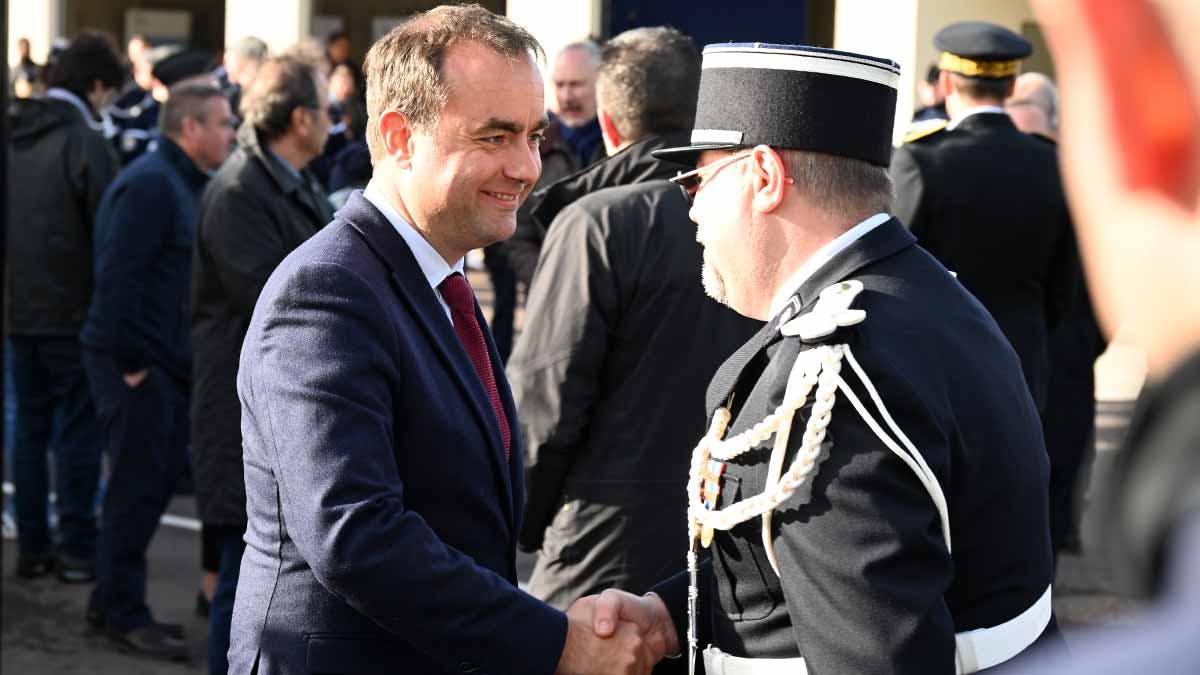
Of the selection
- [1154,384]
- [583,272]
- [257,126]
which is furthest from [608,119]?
[1154,384]

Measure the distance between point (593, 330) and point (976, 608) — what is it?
1756 mm

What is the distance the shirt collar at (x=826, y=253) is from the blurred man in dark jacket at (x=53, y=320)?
488cm

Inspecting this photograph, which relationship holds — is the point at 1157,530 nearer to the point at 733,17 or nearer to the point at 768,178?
the point at 768,178

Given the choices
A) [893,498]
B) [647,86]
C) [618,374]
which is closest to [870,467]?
[893,498]

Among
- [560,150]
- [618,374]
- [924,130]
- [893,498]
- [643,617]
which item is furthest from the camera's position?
[560,150]

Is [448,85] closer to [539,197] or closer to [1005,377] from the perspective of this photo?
[1005,377]

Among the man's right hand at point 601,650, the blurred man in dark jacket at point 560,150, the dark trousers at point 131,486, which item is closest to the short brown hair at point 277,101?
the dark trousers at point 131,486

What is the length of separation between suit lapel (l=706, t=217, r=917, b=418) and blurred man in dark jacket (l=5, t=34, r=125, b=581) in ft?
15.9

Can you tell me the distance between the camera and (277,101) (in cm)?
506

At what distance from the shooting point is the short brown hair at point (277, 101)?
5066 millimetres

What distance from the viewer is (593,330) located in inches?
145

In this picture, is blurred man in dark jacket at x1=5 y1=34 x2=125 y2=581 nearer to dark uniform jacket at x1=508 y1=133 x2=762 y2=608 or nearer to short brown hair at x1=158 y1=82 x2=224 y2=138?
short brown hair at x1=158 y1=82 x2=224 y2=138

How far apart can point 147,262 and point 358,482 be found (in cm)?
373

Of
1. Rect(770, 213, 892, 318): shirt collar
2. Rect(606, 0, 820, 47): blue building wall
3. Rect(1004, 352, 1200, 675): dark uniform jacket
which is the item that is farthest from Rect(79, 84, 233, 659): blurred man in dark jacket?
Rect(606, 0, 820, 47): blue building wall
